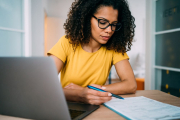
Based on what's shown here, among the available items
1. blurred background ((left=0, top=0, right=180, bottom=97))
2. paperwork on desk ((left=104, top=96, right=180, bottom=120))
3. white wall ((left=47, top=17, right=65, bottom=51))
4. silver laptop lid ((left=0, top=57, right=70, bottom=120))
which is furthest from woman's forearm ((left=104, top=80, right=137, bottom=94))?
white wall ((left=47, top=17, right=65, bottom=51))

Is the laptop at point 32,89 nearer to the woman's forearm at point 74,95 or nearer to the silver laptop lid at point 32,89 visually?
the silver laptop lid at point 32,89

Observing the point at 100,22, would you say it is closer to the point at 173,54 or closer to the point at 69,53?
the point at 69,53

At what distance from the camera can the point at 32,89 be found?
1.52 feet

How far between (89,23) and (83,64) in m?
0.34

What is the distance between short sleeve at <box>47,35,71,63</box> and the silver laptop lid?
58 cm

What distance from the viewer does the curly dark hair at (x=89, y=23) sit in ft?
3.73

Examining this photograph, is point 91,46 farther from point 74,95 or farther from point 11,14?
point 11,14

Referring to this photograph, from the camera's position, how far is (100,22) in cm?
109

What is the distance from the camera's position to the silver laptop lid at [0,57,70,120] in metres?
0.42

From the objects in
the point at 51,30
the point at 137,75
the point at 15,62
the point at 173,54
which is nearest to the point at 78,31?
the point at 15,62

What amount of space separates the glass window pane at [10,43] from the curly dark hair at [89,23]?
3.39ft

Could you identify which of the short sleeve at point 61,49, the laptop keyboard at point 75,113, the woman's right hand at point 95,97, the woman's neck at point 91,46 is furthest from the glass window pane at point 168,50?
the laptop keyboard at point 75,113

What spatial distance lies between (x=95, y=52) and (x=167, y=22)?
165cm

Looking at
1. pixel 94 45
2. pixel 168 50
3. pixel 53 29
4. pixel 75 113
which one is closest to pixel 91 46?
pixel 94 45
